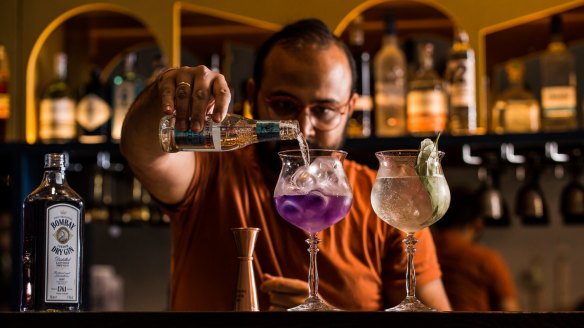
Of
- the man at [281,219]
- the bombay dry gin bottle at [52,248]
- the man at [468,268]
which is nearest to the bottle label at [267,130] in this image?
the bombay dry gin bottle at [52,248]

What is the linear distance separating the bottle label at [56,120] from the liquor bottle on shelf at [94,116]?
0.11ft

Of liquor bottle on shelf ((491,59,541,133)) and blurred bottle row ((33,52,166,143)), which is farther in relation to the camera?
blurred bottle row ((33,52,166,143))

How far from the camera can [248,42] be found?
350 centimetres

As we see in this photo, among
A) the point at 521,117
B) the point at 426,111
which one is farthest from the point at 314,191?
the point at 521,117

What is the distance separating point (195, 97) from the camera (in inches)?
56.2

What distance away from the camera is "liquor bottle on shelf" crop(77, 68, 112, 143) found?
3.10 metres

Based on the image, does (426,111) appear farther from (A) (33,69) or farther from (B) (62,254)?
(B) (62,254)

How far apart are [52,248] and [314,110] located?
0.67m

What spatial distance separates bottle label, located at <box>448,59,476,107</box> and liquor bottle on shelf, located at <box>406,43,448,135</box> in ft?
0.15

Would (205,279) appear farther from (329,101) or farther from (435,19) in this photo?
(435,19)

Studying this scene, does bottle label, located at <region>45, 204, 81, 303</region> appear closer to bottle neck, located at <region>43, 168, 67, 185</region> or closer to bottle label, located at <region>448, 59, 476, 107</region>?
bottle neck, located at <region>43, 168, 67, 185</region>

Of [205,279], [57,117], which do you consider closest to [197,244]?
[205,279]
